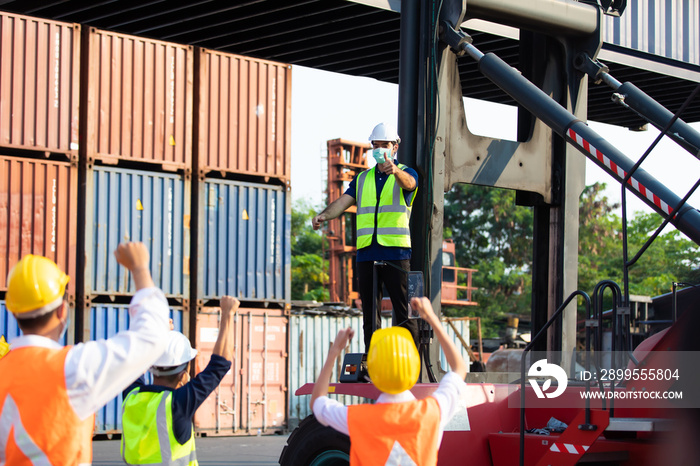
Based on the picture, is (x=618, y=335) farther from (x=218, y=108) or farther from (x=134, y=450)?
(x=218, y=108)

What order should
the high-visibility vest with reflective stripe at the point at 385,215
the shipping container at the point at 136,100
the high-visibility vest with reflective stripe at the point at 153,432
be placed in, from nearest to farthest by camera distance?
the high-visibility vest with reflective stripe at the point at 153,432, the high-visibility vest with reflective stripe at the point at 385,215, the shipping container at the point at 136,100

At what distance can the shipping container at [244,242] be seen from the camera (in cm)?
1834


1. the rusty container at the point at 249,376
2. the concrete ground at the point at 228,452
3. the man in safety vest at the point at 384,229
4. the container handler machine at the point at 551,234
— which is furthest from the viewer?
the rusty container at the point at 249,376

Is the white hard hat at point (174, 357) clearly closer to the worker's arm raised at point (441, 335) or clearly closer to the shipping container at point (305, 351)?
the worker's arm raised at point (441, 335)

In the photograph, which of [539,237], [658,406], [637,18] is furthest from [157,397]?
[637,18]

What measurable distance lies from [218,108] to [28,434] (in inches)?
657

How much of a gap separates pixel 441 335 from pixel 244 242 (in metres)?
15.4

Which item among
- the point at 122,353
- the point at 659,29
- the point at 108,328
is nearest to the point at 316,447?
the point at 122,353

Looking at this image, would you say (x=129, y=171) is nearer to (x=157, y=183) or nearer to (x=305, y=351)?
(x=157, y=183)

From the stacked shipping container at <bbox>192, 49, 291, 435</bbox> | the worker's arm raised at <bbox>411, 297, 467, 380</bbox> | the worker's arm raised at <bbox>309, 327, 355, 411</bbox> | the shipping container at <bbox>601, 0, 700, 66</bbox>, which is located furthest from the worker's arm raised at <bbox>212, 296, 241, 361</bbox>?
the stacked shipping container at <bbox>192, 49, 291, 435</bbox>

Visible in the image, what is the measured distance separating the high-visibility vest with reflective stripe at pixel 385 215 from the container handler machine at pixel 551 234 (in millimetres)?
676

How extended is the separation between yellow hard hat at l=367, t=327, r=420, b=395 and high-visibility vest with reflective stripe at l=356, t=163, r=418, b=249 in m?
3.42

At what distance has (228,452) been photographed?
43.8 feet

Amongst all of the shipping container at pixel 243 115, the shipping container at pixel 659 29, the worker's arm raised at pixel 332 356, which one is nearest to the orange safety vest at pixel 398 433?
the worker's arm raised at pixel 332 356
